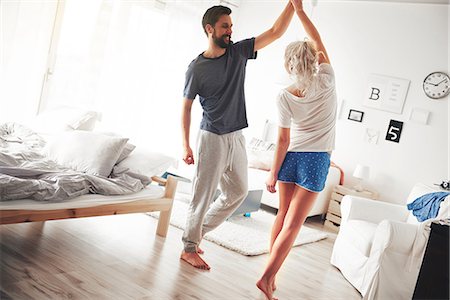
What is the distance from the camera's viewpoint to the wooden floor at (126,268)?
253 centimetres

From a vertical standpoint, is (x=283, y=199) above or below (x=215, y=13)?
below

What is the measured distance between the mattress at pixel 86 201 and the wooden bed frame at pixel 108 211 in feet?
0.07

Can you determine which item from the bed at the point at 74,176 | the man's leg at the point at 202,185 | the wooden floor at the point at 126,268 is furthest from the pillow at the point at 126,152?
the man's leg at the point at 202,185

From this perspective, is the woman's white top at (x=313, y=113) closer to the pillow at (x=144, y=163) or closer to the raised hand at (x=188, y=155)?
the raised hand at (x=188, y=155)

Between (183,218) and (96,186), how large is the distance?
1.35 metres

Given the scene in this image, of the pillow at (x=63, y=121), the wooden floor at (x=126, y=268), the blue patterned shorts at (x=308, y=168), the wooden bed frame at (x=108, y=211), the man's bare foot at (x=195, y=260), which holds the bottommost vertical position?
the wooden floor at (x=126, y=268)

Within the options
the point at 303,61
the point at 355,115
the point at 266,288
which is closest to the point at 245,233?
the point at 266,288

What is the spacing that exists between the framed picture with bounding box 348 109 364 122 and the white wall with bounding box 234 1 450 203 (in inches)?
1.9

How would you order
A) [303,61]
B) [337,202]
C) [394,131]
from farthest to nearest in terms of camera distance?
1. [394,131]
2. [337,202]
3. [303,61]

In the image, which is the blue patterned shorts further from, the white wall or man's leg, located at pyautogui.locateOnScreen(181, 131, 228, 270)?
the white wall

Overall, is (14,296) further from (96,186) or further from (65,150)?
(65,150)

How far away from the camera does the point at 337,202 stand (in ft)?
18.1

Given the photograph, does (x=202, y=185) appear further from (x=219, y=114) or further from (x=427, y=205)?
(x=427, y=205)

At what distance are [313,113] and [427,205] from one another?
5.12 ft
